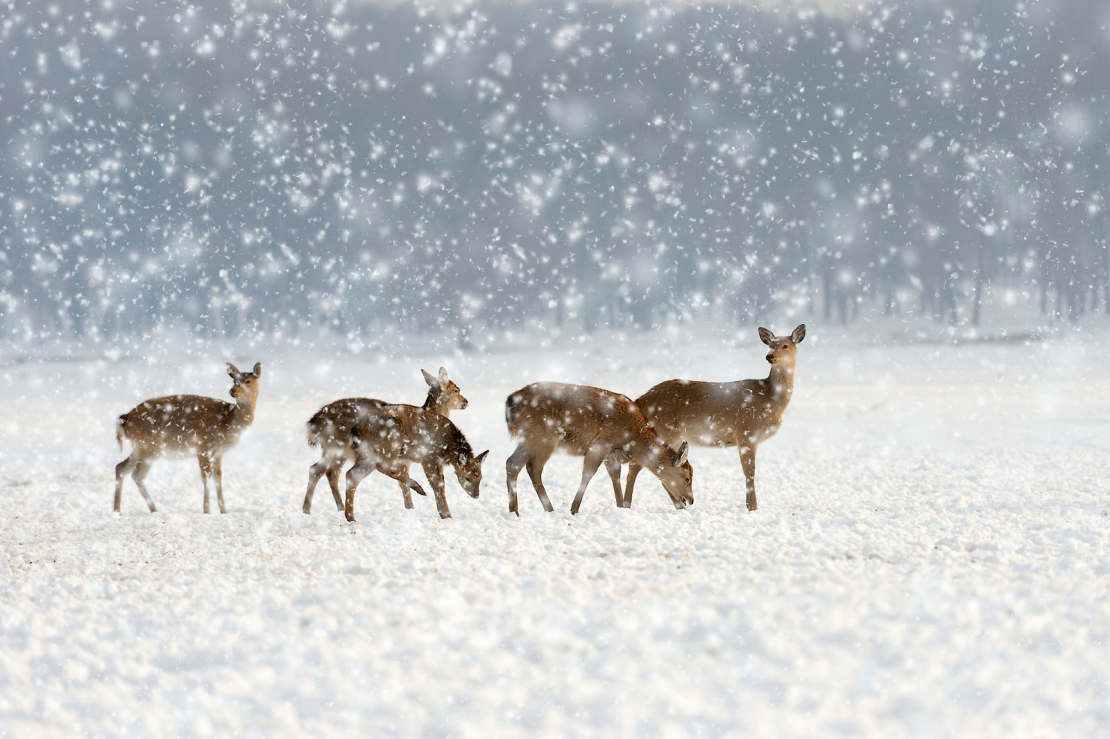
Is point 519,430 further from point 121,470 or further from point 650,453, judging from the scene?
point 121,470

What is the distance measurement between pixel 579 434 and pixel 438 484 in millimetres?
1853

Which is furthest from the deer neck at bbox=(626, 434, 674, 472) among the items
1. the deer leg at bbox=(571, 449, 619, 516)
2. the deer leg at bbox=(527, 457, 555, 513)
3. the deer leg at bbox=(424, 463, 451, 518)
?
the deer leg at bbox=(424, 463, 451, 518)

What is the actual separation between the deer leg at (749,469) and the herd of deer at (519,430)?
0.6 inches

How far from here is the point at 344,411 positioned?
36.3 feet

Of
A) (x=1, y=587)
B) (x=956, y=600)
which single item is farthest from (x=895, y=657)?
(x=1, y=587)

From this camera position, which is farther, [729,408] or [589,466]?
[729,408]

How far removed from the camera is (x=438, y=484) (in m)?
10.5

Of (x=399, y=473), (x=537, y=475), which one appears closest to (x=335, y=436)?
(x=399, y=473)

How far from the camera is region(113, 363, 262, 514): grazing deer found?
1195cm

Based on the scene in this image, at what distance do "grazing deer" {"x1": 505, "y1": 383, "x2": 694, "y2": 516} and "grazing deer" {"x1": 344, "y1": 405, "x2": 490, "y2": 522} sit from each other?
589 millimetres

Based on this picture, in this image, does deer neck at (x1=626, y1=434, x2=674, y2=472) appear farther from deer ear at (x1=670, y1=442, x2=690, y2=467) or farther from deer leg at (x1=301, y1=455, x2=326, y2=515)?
deer leg at (x1=301, y1=455, x2=326, y2=515)

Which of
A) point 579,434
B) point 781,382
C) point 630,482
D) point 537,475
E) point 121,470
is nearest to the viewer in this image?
point 579,434

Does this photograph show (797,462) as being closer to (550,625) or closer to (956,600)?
(956,600)

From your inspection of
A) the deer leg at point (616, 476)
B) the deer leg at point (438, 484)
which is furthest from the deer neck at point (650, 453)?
the deer leg at point (438, 484)
